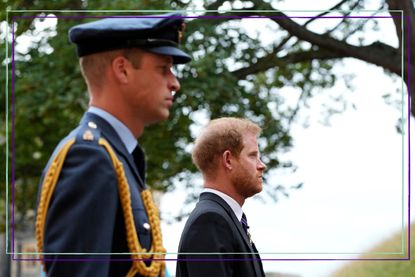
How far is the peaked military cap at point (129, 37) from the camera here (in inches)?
109

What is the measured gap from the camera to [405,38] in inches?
377

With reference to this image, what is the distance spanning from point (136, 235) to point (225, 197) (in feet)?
4.94

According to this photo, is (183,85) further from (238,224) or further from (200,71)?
(238,224)

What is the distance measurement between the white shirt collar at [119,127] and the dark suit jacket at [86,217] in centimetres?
2

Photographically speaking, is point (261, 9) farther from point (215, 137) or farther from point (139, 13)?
point (215, 137)

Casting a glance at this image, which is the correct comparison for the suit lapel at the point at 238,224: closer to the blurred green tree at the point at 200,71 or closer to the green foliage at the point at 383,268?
the green foliage at the point at 383,268

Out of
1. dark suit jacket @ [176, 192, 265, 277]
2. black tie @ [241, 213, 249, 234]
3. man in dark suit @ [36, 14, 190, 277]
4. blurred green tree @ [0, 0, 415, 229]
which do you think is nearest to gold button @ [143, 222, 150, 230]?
man in dark suit @ [36, 14, 190, 277]

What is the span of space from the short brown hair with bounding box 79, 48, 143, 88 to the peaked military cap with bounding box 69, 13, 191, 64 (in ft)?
0.09

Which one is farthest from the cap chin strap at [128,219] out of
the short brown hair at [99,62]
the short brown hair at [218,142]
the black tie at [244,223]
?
the black tie at [244,223]

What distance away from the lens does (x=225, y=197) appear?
13.6 feet

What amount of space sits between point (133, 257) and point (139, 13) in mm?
7458

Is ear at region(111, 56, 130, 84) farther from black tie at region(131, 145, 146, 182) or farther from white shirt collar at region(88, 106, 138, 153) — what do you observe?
black tie at region(131, 145, 146, 182)

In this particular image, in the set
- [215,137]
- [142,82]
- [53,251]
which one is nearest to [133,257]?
[53,251]

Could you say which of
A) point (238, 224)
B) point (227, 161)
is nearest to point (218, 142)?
point (227, 161)
